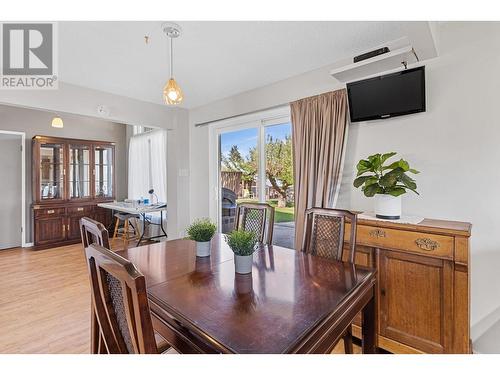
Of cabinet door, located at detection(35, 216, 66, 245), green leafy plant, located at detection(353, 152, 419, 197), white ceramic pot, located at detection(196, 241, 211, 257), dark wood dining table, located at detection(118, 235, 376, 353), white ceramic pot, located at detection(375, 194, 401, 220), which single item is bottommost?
cabinet door, located at detection(35, 216, 66, 245)

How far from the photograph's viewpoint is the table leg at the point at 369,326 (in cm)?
143

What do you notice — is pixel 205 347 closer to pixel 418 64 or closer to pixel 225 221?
pixel 418 64

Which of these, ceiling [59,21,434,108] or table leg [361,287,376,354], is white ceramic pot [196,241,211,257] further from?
ceiling [59,21,434,108]

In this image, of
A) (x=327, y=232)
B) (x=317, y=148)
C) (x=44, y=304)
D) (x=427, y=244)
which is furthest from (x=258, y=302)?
(x=44, y=304)

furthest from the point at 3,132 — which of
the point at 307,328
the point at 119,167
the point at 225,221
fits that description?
the point at 307,328

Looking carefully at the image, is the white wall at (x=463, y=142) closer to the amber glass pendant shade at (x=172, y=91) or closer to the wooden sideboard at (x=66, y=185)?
the amber glass pendant shade at (x=172, y=91)

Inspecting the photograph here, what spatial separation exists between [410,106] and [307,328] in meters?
1.98

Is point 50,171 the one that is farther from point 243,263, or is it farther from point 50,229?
point 243,263

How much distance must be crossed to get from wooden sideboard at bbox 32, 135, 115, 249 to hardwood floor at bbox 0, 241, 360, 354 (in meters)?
0.73

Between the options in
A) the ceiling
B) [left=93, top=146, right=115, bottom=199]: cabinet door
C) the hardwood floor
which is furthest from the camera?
[left=93, top=146, right=115, bottom=199]: cabinet door

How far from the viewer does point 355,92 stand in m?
2.36

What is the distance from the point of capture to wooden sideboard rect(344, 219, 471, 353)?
164cm

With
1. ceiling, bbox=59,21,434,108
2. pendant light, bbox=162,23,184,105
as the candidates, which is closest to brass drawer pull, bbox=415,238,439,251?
ceiling, bbox=59,21,434,108

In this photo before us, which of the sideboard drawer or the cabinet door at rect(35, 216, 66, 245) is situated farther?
the cabinet door at rect(35, 216, 66, 245)
